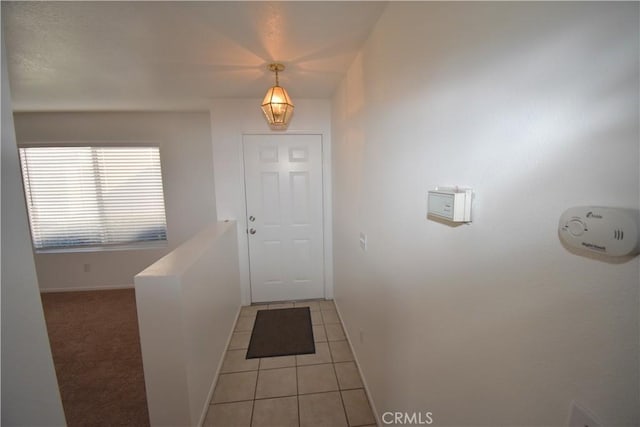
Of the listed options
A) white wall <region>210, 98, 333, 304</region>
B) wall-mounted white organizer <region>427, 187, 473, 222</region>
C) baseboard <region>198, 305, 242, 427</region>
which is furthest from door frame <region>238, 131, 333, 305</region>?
wall-mounted white organizer <region>427, 187, 473, 222</region>

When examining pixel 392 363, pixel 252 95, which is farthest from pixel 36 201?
pixel 392 363

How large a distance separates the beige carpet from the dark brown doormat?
0.86 m

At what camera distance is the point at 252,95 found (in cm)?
255

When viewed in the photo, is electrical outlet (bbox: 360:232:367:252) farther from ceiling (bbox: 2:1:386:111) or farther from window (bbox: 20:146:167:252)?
window (bbox: 20:146:167:252)

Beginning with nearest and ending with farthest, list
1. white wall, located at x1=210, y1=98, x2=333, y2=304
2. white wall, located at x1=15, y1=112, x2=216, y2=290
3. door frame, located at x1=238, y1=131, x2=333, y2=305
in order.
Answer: white wall, located at x1=210, y1=98, x2=333, y2=304
door frame, located at x1=238, y1=131, x2=333, y2=305
white wall, located at x1=15, y1=112, x2=216, y2=290

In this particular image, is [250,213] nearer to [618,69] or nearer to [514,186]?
[514,186]

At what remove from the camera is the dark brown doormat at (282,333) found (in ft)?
7.09

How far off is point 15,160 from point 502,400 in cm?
117

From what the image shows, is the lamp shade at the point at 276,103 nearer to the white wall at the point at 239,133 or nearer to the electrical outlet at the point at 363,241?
the white wall at the point at 239,133

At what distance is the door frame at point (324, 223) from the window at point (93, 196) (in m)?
1.44

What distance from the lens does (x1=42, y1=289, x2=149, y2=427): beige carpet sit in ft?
5.30

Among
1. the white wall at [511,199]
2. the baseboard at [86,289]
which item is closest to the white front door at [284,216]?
the white wall at [511,199]

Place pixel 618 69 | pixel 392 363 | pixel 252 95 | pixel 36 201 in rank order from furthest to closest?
1. pixel 36 201
2. pixel 252 95
3. pixel 392 363
4. pixel 618 69

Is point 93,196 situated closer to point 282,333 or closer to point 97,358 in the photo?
point 97,358
